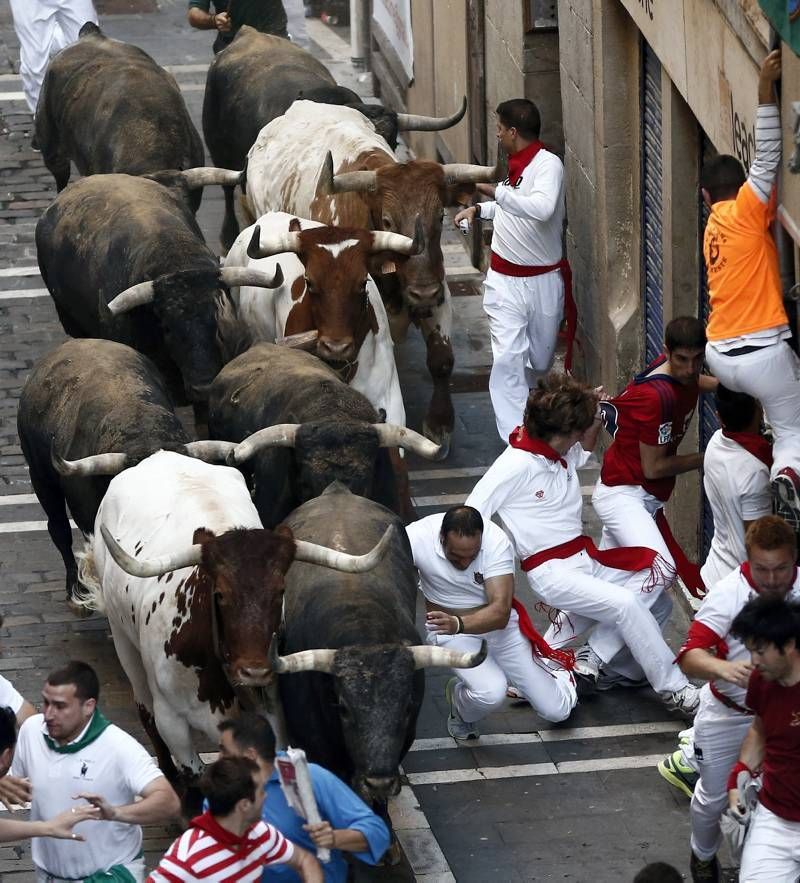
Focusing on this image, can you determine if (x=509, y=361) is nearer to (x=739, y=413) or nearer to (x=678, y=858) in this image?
(x=739, y=413)

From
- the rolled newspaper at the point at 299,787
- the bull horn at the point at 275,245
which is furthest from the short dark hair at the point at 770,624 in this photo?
the bull horn at the point at 275,245

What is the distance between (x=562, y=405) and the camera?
984 centimetres

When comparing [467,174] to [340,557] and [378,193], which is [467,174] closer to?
[378,193]

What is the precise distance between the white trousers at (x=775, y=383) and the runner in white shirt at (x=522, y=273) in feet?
13.1

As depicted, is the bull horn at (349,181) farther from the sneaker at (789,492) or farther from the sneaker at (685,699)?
the sneaker at (789,492)

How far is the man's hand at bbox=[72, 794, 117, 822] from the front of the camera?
23.6 ft

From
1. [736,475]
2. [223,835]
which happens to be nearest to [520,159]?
[736,475]

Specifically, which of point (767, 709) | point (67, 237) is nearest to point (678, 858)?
point (767, 709)

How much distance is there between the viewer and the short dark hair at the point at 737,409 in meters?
9.59

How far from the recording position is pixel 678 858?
30.2ft

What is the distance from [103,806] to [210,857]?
24.8 inches

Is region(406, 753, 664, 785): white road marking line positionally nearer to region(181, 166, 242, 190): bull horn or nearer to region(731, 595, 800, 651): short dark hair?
region(731, 595, 800, 651): short dark hair

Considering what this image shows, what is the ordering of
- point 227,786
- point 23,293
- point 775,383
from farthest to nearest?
1. point 23,293
2. point 775,383
3. point 227,786

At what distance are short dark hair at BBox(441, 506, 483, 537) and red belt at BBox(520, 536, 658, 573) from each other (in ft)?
2.74
